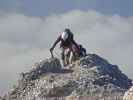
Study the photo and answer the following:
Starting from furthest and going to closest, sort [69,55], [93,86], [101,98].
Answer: [69,55] → [93,86] → [101,98]

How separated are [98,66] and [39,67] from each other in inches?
107

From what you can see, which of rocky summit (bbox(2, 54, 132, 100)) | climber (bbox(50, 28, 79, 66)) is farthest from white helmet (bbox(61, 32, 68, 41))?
rocky summit (bbox(2, 54, 132, 100))

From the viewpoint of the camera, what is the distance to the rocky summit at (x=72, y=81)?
93.6ft

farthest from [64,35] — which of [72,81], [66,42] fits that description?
[72,81]

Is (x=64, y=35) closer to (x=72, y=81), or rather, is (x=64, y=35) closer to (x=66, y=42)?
(x=66, y=42)

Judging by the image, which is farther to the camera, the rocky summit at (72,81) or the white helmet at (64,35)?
the white helmet at (64,35)

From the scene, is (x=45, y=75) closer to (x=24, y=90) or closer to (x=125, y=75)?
(x=24, y=90)

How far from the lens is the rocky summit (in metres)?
28.5

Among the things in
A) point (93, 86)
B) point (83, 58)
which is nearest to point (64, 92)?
point (93, 86)

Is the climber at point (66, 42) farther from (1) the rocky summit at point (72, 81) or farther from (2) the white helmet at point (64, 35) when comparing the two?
(1) the rocky summit at point (72, 81)

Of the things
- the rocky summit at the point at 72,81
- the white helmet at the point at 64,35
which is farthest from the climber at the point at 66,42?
the rocky summit at the point at 72,81

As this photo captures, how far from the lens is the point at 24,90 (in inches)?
1195

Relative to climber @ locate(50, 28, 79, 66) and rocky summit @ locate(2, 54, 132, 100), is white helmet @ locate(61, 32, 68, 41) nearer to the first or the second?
climber @ locate(50, 28, 79, 66)

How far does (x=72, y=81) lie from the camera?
29.4 metres
